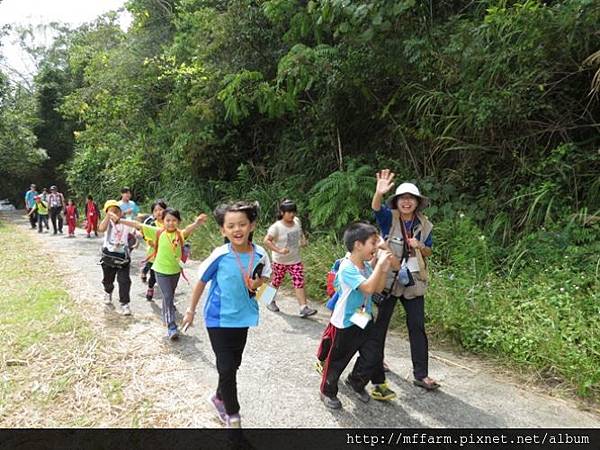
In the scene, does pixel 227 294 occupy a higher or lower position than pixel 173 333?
higher

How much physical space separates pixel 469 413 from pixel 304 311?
8.46 ft

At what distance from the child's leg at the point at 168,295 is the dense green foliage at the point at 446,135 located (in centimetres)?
231

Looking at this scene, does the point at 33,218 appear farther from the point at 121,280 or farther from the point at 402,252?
the point at 402,252

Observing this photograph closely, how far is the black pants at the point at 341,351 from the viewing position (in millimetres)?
3207

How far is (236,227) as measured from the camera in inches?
Result: 116

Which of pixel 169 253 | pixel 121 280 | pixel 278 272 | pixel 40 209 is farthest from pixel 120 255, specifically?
pixel 40 209

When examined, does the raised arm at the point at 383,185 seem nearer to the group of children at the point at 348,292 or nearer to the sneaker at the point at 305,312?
the group of children at the point at 348,292

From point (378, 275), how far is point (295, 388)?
1.40m

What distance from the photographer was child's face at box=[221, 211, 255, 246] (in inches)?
116

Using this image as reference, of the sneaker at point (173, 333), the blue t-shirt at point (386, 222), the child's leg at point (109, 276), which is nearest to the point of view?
the blue t-shirt at point (386, 222)

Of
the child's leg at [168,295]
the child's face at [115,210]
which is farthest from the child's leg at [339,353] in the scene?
the child's face at [115,210]

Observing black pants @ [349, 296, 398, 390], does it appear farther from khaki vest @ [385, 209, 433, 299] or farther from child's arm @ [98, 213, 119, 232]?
child's arm @ [98, 213, 119, 232]

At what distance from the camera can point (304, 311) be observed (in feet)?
18.2

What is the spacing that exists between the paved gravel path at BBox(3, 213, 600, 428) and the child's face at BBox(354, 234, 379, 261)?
1209mm
